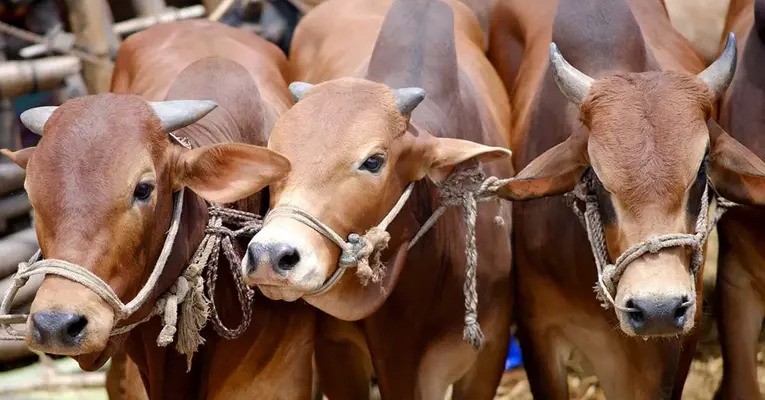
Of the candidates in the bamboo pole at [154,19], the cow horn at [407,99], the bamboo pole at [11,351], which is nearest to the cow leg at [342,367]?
the cow horn at [407,99]

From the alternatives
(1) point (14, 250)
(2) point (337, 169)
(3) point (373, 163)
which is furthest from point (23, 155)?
(1) point (14, 250)

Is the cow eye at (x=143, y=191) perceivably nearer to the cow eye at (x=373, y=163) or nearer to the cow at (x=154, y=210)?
the cow at (x=154, y=210)

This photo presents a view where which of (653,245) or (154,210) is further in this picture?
(154,210)

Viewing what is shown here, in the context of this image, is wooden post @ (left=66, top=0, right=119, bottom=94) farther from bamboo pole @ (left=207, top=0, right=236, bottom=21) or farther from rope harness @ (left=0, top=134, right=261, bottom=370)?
rope harness @ (left=0, top=134, right=261, bottom=370)

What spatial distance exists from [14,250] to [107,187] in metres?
3.22

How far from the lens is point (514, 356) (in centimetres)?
592

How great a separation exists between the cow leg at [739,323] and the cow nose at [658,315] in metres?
1.28

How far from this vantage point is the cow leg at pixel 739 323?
4496 mm

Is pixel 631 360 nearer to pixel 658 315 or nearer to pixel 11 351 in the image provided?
pixel 658 315

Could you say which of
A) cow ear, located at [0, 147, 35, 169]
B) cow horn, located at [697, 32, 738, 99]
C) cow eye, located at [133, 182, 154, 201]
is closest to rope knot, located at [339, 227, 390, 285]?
cow eye, located at [133, 182, 154, 201]

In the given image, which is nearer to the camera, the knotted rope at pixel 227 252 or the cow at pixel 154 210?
the cow at pixel 154 210

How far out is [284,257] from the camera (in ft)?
10.9

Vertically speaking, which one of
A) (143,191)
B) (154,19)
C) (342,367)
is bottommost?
(154,19)

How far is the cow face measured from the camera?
3.34m
